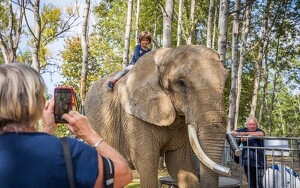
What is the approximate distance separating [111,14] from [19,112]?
37.0 metres

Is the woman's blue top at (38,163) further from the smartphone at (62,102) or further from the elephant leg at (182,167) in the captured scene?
the elephant leg at (182,167)

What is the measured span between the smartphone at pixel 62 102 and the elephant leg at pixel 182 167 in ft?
13.2

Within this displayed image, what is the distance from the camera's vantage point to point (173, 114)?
230 inches

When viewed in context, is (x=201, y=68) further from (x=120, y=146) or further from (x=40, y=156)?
(x=40, y=156)

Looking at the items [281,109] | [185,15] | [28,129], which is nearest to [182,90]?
[28,129]

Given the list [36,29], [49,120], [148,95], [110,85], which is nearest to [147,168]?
[148,95]

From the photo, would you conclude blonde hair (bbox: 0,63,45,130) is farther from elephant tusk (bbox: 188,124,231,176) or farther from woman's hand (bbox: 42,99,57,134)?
elephant tusk (bbox: 188,124,231,176)

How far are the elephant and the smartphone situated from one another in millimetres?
2462

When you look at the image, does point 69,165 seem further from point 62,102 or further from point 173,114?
point 173,114

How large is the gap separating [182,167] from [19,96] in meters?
4.72

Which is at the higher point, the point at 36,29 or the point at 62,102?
the point at 36,29

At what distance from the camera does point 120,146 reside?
697 centimetres

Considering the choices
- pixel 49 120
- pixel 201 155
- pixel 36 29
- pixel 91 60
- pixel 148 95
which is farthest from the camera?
pixel 91 60

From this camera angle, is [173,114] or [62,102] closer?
[62,102]
